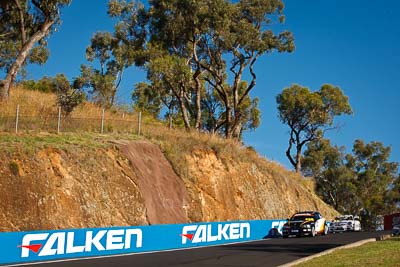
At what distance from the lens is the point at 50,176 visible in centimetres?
2661

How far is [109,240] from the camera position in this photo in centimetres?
2236

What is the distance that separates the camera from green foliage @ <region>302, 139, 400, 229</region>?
8938 centimetres

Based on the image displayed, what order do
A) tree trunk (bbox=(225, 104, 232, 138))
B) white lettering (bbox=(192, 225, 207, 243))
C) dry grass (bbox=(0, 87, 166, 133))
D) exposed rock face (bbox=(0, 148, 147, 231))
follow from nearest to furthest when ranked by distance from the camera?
exposed rock face (bbox=(0, 148, 147, 231))
white lettering (bbox=(192, 225, 207, 243))
dry grass (bbox=(0, 87, 166, 133))
tree trunk (bbox=(225, 104, 232, 138))

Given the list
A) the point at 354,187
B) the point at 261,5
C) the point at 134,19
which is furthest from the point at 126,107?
the point at 354,187

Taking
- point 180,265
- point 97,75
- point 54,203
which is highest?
point 97,75

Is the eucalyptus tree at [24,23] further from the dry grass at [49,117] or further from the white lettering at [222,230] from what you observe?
the white lettering at [222,230]

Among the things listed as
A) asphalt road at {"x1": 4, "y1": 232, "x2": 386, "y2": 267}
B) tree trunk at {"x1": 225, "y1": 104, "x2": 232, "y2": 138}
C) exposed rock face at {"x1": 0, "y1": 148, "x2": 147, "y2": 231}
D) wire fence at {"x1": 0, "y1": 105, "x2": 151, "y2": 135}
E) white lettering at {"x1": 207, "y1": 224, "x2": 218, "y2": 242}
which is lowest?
asphalt road at {"x1": 4, "y1": 232, "x2": 386, "y2": 267}

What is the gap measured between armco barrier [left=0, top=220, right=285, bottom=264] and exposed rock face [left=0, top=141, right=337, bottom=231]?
3350mm

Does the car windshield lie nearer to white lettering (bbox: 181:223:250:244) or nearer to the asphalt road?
white lettering (bbox: 181:223:250:244)

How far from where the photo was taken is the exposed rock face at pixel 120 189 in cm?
2505

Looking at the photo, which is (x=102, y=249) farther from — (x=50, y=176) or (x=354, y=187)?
(x=354, y=187)

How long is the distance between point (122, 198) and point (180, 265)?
502 inches

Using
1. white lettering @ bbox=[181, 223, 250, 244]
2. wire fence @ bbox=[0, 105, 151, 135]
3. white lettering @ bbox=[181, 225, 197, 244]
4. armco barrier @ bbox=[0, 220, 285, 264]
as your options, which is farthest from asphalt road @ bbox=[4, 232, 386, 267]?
wire fence @ bbox=[0, 105, 151, 135]

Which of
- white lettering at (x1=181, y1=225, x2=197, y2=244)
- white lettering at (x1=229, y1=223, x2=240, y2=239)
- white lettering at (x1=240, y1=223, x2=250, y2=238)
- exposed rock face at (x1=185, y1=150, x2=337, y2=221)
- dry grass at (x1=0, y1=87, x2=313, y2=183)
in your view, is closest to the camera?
white lettering at (x1=181, y1=225, x2=197, y2=244)
